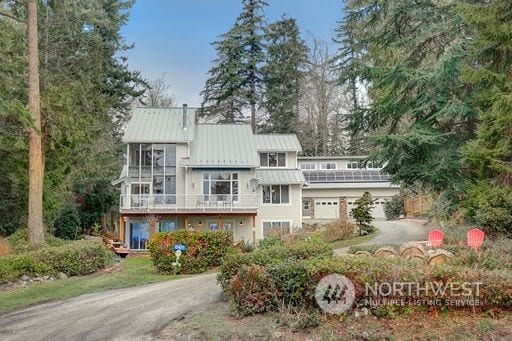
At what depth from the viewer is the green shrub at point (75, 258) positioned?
12.8 m

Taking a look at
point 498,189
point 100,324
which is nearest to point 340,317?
point 100,324

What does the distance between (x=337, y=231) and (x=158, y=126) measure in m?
12.4

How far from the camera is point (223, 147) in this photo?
27453mm

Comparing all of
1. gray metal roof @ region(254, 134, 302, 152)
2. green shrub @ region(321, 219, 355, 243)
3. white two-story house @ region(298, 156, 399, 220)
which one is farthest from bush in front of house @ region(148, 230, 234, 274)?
white two-story house @ region(298, 156, 399, 220)

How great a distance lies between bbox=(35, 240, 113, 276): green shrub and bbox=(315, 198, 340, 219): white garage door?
2233cm

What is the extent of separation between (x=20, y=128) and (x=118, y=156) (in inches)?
645

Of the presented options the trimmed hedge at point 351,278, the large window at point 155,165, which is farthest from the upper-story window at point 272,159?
the trimmed hedge at point 351,278

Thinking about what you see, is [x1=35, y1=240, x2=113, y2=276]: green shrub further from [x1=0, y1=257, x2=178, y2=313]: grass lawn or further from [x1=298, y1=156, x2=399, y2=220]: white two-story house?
[x1=298, y1=156, x2=399, y2=220]: white two-story house

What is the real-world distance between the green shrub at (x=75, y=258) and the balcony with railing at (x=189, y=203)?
10.3 meters

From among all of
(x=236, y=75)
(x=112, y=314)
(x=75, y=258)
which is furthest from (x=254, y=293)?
(x=236, y=75)

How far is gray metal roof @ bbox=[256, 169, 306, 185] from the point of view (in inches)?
1060

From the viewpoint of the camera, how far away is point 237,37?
3850cm

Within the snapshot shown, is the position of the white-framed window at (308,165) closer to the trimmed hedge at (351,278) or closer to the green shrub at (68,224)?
the green shrub at (68,224)

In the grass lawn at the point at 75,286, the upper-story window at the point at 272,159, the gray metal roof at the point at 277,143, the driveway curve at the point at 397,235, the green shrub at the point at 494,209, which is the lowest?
the grass lawn at the point at 75,286
